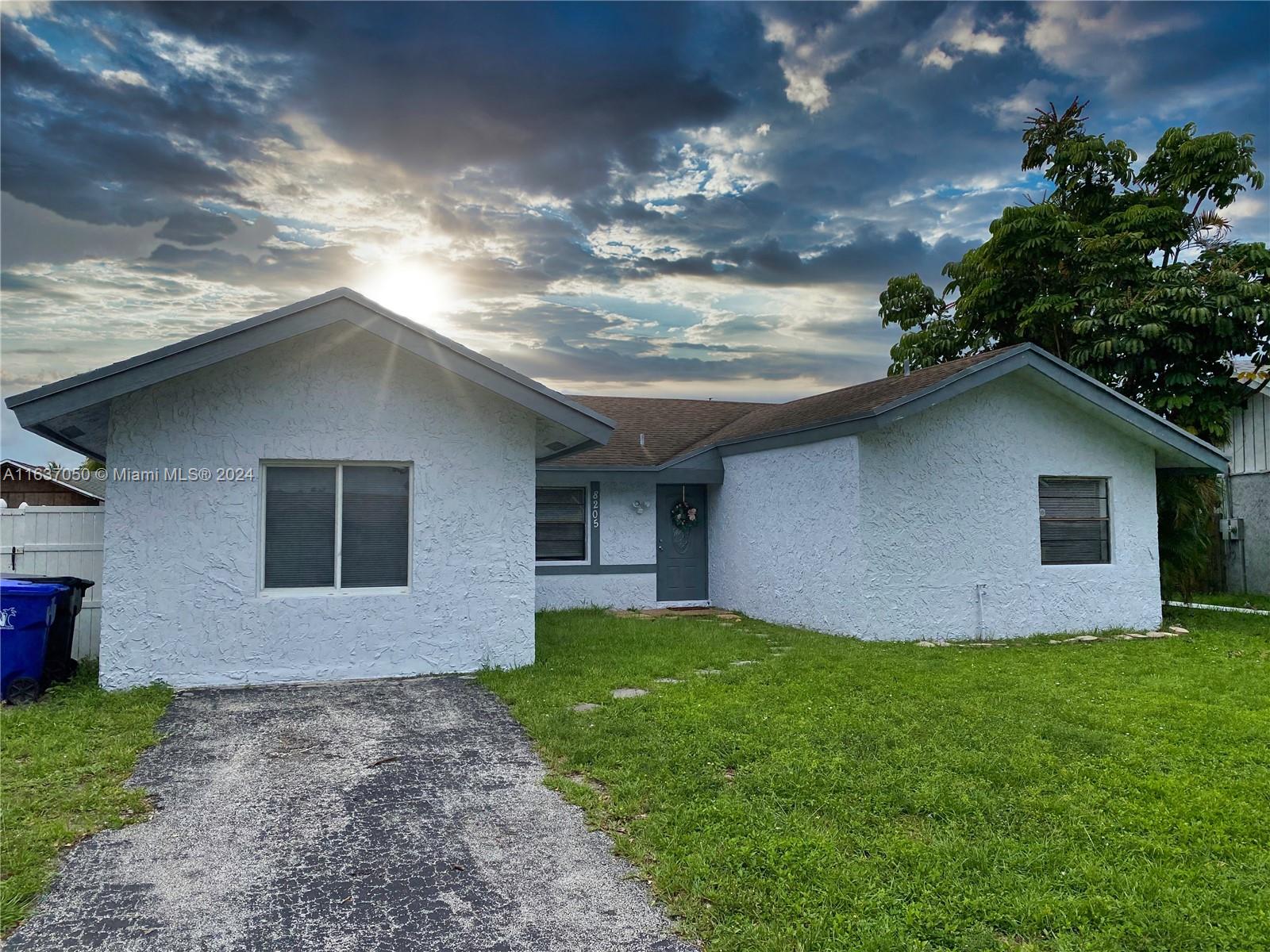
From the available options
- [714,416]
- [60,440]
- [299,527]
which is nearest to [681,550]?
[714,416]

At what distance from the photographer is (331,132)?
384 inches

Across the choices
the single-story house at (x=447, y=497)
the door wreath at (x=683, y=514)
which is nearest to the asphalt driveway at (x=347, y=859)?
the single-story house at (x=447, y=497)

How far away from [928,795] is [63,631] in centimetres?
761

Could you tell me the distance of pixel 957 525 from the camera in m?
10.6

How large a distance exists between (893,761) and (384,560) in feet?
17.1

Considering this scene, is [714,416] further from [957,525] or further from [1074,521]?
[1074,521]

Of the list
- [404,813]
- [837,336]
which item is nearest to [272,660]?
[404,813]

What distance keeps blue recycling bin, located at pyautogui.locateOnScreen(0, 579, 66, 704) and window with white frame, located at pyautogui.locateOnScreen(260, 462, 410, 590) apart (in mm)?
1811

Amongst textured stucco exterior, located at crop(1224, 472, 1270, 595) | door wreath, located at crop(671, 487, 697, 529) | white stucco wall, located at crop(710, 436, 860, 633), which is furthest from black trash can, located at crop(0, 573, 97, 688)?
textured stucco exterior, located at crop(1224, 472, 1270, 595)

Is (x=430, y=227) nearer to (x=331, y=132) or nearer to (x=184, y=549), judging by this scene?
(x=331, y=132)

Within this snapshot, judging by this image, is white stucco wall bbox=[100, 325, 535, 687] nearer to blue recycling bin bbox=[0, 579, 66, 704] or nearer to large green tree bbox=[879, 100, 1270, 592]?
blue recycling bin bbox=[0, 579, 66, 704]

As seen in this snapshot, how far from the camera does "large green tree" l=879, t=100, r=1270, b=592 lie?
16.0m

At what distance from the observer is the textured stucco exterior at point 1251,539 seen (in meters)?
15.8

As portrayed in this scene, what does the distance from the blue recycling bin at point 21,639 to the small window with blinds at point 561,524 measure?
7639 mm
